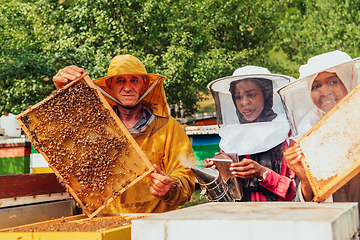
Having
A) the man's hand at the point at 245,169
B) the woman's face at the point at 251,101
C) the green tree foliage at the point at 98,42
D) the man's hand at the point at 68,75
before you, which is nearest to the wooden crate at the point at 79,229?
the man's hand at the point at 245,169

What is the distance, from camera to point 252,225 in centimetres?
100

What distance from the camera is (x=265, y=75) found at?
8.92 ft

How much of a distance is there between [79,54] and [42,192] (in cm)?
862

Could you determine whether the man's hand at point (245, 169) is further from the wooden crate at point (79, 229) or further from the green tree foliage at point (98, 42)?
the green tree foliage at point (98, 42)

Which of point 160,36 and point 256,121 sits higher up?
point 160,36

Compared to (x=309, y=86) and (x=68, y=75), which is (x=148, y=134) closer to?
(x=68, y=75)

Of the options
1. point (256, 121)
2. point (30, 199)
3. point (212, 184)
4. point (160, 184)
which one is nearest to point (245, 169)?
point (212, 184)

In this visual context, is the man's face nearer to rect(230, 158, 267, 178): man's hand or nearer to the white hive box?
rect(230, 158, 267, 178): man's hand

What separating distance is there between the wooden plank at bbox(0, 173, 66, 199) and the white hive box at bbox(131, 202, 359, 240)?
1484mm

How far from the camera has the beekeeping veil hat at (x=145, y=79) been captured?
2748 mm

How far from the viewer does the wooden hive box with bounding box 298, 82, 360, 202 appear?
1474 mm

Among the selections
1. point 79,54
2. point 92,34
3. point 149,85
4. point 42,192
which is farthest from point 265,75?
point 92,34

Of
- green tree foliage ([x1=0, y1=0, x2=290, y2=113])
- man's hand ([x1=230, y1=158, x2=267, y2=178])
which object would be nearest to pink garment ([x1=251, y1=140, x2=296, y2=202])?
man's hand ([x1=230, y1=158, x2=267, y2=178])

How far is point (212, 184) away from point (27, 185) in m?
1.35
